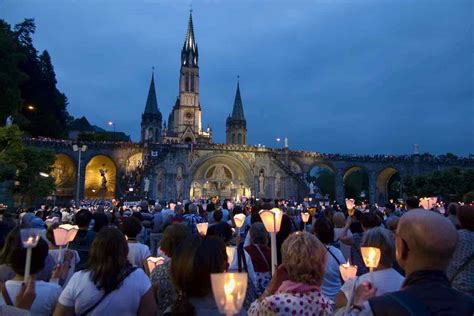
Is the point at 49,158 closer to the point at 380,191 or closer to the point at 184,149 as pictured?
the point at 184,149

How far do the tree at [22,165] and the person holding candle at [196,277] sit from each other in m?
22.0

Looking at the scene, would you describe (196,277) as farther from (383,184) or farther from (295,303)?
(383,184)

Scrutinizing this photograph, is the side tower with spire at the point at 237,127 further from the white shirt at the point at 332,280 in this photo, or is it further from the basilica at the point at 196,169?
the white shirt at the point at 332,280

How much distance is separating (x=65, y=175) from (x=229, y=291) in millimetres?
51591

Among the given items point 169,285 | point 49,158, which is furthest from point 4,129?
point 169,285

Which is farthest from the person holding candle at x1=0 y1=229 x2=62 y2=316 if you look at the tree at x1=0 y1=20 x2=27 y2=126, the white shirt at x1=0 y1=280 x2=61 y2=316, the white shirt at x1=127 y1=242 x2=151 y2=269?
the tree at x1=0 y1=20 x2=27 y2=126

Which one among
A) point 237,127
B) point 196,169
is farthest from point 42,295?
point 237,127

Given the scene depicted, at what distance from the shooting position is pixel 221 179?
170 feet

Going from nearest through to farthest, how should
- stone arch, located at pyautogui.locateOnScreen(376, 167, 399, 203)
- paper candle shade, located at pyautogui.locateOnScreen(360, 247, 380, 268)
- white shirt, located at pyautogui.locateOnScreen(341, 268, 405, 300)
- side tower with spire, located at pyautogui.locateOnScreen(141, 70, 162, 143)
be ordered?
paper candle shade, located at pyautogui.locateOnScreen(360, 247, 380, 268)
white shirt, located at pyautogui.locateOnScreen(341, 268, 405, 300)
stone arch, located at pyautogui.locateOnScreen(376, 167, 399, 203)
side tower with spire, located at pyautogui.locateOnScreen(141, 70, 162, 143)

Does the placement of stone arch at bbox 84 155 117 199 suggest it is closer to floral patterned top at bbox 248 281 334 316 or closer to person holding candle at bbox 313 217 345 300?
person holding candle at bbox 313 217 345 300

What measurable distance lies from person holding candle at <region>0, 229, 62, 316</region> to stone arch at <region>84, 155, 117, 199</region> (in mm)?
49658

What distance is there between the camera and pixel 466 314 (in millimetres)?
2072

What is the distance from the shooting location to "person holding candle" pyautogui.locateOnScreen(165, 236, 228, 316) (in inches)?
111

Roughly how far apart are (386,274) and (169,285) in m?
2.08
